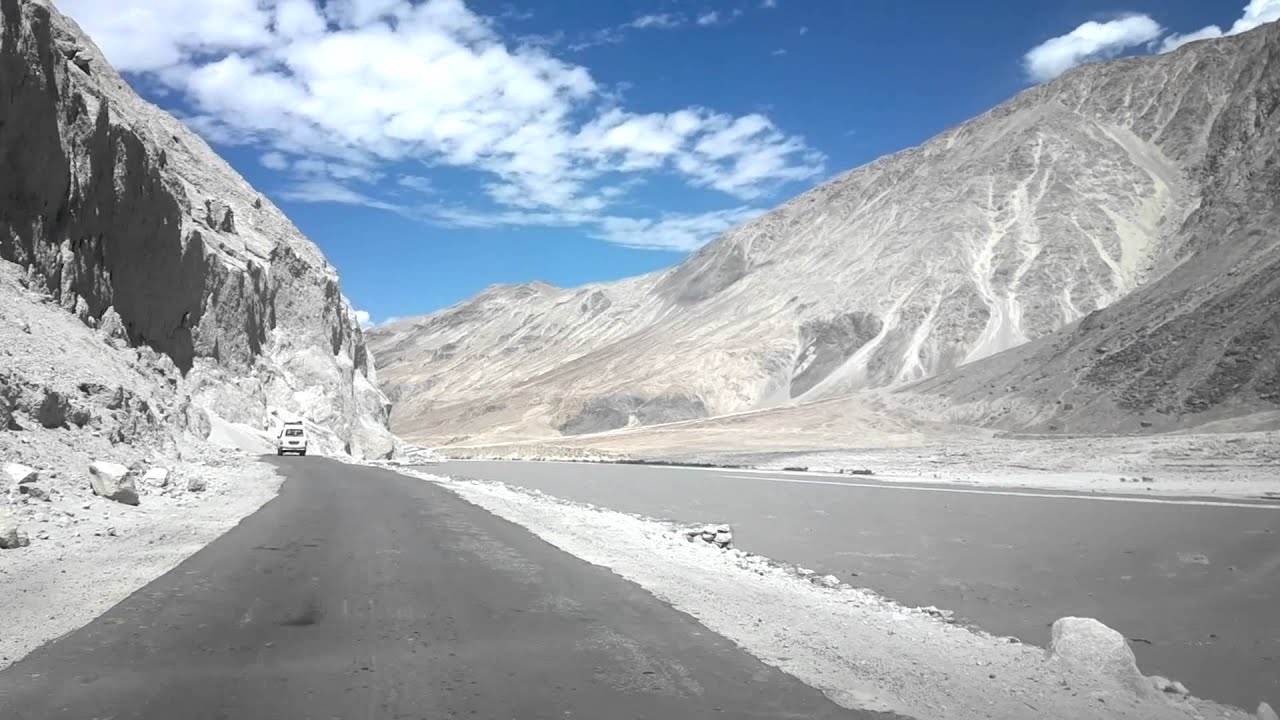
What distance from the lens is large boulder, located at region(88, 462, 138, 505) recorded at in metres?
14.1

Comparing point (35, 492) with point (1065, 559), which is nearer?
point (1065, 559)

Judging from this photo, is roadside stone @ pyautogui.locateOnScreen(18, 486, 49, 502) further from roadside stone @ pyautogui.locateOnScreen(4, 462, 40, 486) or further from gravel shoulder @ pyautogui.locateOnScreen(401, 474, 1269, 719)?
gravel shoulder @ pyautogui.locateOnScreen(401, 474, 1269, 719)

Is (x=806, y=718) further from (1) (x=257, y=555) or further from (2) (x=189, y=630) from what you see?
(1) (x=257, y=555)

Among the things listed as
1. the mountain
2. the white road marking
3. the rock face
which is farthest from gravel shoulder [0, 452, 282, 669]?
the mountain

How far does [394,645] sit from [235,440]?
1658 inches

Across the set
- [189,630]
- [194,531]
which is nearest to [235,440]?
[194,531]

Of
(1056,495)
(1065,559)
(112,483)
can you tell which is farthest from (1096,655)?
(112,483)

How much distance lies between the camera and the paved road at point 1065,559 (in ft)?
24.8

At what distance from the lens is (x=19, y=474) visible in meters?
12.6

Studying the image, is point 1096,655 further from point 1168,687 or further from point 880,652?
point 880,652

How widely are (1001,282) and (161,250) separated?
84.1m

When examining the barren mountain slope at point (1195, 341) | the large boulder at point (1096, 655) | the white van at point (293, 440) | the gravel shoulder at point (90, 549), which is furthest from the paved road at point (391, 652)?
the barren mountain slope at point (1195, 341)

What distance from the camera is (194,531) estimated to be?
12.1m

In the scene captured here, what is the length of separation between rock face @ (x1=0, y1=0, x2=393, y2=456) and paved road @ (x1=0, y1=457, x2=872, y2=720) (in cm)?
1006
